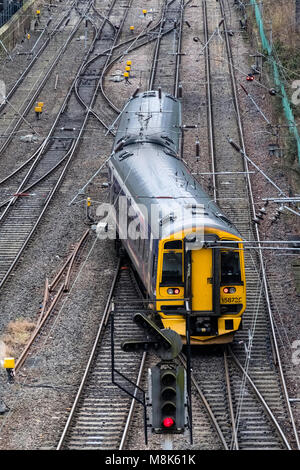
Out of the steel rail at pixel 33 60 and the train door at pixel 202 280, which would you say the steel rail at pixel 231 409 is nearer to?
the train door at pixel 202 280

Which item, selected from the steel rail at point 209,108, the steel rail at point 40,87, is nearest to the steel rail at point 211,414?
the steel rail at point 209,108

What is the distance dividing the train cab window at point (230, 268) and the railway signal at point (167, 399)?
7.03 meters

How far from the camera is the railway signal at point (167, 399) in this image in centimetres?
1094

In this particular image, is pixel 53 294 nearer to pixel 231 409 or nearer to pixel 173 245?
pixel 173 245

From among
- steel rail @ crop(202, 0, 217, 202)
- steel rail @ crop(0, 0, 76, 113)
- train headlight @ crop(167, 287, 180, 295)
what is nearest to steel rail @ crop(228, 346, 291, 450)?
train headlight @ crop(167, 287, 180, 295)

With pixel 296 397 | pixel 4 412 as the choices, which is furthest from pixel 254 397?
pixel 4 412

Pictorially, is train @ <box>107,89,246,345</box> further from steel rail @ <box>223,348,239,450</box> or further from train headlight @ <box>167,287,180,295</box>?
steel rail @ <box>223,348,239,450</box>

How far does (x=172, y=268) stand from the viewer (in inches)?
706

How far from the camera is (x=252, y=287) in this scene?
2200cm

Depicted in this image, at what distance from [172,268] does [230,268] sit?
108cm

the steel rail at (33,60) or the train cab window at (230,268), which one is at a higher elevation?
the steel rail at (33,60)

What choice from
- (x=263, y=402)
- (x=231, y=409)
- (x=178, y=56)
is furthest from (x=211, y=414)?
(x=178, y=56)

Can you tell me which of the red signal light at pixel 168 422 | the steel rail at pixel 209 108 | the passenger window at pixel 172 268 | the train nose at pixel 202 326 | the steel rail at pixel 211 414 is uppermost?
the steel rail at pixel 209 108

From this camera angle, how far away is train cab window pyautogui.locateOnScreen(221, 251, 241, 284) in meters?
17.9
